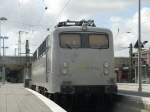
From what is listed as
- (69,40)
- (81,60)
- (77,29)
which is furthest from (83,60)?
(77,29)

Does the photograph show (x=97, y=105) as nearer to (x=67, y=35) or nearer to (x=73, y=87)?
(x=73, y=87)

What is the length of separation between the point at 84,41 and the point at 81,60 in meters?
0.84

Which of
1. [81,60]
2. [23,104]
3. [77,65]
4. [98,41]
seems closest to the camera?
[23,104]

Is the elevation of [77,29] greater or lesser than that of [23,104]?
greater

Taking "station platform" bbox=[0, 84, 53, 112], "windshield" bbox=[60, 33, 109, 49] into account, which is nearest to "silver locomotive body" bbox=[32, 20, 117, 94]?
"windshield" bbox=[60, 33, 109, 49]

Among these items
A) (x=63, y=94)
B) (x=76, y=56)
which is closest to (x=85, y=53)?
(x=76, y=56)

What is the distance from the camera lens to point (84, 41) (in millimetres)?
19953

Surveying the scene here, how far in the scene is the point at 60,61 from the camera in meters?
19.4

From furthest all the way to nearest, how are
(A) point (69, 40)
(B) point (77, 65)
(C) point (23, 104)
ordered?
(A) point (69, 40), (B) point (77, 65), (C) point (23, 104)

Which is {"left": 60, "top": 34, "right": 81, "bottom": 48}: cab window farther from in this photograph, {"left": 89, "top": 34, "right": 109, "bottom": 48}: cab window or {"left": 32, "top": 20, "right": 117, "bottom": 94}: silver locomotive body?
{"left": 89, "top": 34, "right": 109, "bottom": 48}: cab window

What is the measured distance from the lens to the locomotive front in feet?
63.2

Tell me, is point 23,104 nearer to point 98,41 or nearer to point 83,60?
point 83,60

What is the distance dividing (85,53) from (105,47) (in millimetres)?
914

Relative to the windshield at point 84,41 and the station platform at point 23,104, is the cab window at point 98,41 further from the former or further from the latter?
the station platform at point 23,104
